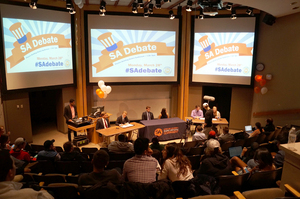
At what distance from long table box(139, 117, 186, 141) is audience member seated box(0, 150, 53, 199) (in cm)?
536

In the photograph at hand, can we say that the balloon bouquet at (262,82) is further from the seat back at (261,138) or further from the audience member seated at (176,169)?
the audience member seated at (176,169)

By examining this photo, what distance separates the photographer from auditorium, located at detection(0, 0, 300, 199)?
627 cm

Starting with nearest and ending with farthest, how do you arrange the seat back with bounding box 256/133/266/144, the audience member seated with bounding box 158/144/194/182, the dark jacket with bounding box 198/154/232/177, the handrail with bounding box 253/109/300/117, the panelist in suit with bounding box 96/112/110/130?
the audience member seated with bounding box 158/144/194/182, the dark jacket with bounding box 198/154/232/177, the seat back with bounding box 256/133/266/144, the panelist in suit with bounding box 96/112/110/130, the handrail with bounding box 253/109/300/117

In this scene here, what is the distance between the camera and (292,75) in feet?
25.2

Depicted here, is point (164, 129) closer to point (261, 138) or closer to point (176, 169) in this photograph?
point (261, 138)

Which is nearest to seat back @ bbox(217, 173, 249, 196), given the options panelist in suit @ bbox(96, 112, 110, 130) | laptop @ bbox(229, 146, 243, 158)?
laptop @ bbox(229, 146, 243, 158)

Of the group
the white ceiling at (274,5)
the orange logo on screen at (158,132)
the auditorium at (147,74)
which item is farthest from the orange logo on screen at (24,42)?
the orange logo on screen at (158,132)

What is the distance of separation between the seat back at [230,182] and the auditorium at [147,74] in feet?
4.41

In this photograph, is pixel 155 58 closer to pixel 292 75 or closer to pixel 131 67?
pixel 131 67

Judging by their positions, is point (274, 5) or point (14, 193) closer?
point (14, 193)

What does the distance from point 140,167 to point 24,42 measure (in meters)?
5.92

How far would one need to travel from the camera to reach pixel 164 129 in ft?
24.6

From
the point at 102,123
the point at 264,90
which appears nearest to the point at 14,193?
the point at 102,123

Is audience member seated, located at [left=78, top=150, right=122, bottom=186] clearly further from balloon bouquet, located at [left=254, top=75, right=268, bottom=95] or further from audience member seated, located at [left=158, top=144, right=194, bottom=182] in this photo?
balloon bouquet, located at [left=254, top=75, right=268, bottom=95]
